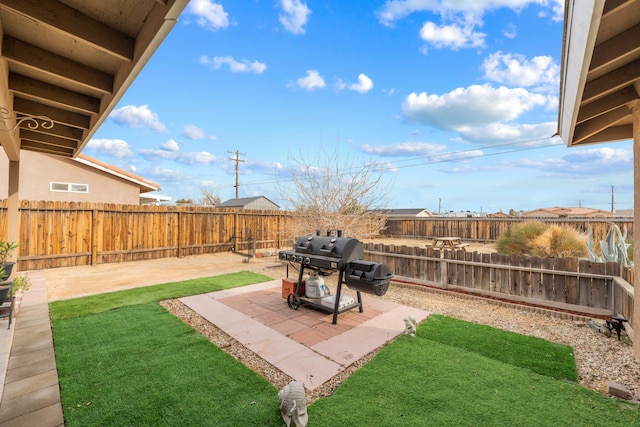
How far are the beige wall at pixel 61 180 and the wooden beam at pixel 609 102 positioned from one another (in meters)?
14.7

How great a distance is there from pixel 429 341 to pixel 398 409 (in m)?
1.51

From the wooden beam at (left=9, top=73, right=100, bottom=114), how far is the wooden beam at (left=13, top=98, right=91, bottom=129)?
0.75m

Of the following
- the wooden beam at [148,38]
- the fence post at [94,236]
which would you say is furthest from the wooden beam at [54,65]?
the fence post at [94,236]

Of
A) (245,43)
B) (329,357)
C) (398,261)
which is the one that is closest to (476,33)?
(245,43)

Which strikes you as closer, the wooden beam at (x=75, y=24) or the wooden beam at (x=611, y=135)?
the wooden beam at (x=75, y=24)

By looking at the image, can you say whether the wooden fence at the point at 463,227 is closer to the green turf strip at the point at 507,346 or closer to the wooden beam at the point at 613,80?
the green turf strip at the point at 507,346

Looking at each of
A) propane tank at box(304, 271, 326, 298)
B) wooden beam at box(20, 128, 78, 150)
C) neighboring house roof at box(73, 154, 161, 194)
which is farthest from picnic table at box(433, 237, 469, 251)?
neighboring house roof at box(73, 154, 161, 194)

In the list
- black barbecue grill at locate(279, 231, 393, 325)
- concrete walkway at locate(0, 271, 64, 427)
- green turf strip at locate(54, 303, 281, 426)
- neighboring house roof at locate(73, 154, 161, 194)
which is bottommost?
concrete walkway at locate(0, 271, 64, 427)

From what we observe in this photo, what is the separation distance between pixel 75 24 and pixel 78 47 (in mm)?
619

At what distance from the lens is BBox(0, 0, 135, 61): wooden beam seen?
170cm

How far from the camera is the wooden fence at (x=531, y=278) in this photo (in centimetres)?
433

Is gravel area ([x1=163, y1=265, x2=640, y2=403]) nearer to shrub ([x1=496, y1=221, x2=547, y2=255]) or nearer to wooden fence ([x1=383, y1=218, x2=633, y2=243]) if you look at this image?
shrub ([x1=496, y1=221, x2=547, y2=255])

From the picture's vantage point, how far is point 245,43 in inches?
399

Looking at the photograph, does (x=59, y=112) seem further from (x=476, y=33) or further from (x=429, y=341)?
(x=476, y=33)
